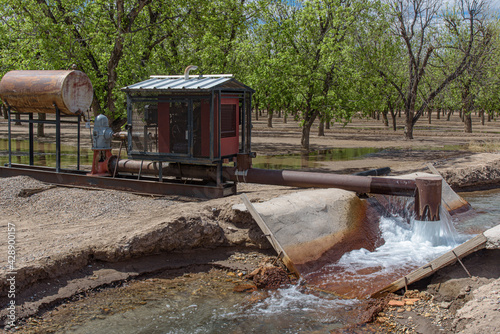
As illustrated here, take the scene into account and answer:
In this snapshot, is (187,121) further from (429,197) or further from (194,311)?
(194,311)

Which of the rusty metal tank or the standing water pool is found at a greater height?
the rusty metal tank

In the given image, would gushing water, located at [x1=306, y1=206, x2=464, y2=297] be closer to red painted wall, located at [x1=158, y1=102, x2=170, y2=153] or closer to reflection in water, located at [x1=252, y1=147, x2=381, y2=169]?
red painted wall, located at [x1=158, y1=102, x2=170, y2=153]

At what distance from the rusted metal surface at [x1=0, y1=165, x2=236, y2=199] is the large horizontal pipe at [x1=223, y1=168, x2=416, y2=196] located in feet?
1.89

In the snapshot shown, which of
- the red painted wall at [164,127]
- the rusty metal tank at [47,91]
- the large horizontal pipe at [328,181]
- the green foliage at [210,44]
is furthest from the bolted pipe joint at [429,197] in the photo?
the green foliage at [210,44]

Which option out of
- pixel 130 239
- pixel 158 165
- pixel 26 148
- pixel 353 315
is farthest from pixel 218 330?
pixel 26 148

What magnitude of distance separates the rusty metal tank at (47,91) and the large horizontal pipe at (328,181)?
515 cm

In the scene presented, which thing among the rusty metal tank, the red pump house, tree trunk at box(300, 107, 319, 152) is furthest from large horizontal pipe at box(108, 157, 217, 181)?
tree trunk at box(300, 107, 319, 152)

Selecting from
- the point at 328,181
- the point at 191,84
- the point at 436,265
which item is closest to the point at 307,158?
the point at 328,181

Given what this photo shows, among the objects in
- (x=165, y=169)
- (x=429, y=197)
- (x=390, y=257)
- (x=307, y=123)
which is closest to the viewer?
(x=390, y=257)

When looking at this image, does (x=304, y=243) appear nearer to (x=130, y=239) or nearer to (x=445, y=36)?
(x=130, y=239)

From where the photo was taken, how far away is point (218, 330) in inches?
259

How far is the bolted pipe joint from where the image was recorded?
1020 centimetres

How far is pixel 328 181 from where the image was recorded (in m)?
11.7

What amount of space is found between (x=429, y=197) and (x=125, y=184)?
7.71 m
